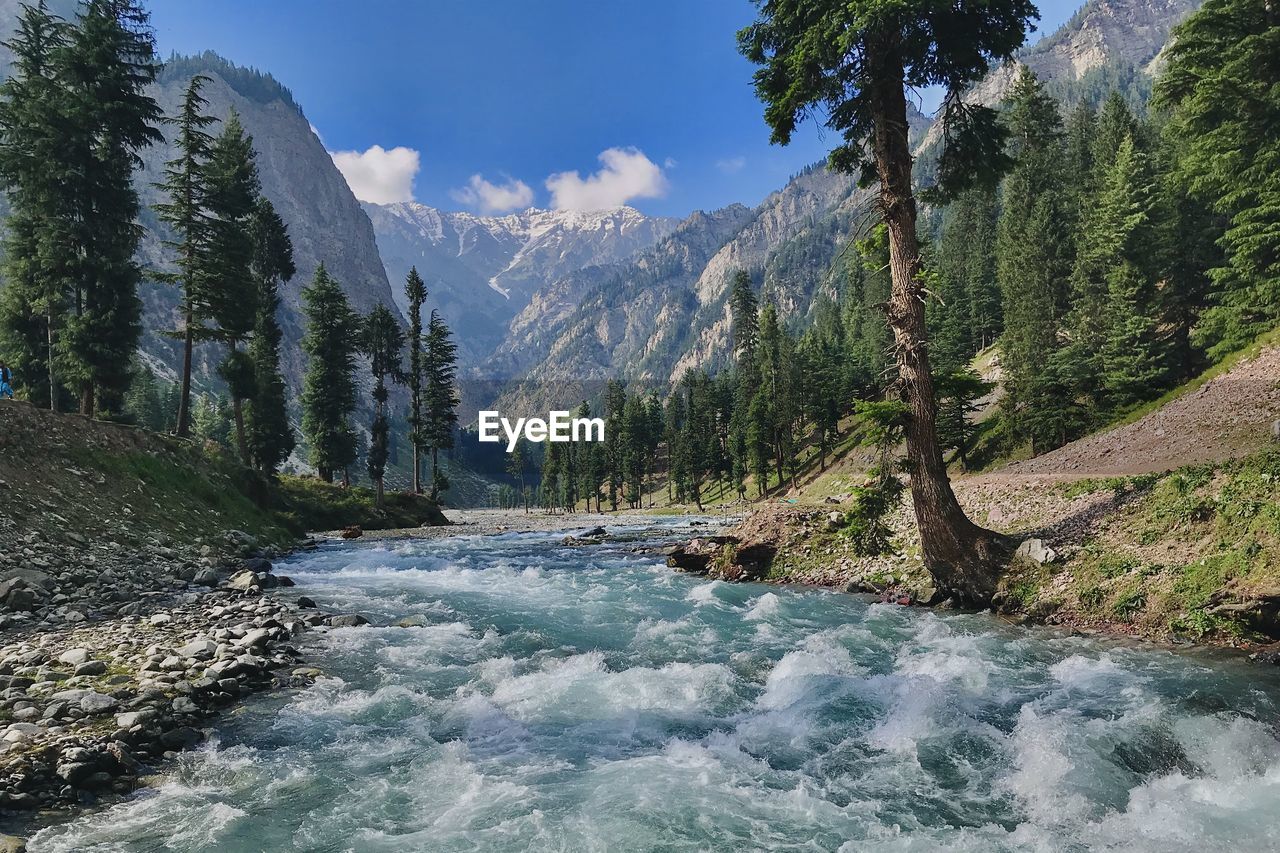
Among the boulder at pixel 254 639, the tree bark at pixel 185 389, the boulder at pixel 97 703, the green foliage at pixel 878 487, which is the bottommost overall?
the boulder at pixel 254 639

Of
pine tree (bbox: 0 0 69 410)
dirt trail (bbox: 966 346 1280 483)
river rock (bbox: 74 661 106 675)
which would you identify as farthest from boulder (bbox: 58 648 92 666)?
dirt trail (bbox: 966 346 1280 483)

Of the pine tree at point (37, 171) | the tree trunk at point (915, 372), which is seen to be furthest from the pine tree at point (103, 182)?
the tree trunk at point (915, 372)

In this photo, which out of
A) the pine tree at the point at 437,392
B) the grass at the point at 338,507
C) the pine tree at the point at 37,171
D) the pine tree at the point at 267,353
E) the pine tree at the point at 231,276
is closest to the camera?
the pine tree at the point at 37,171

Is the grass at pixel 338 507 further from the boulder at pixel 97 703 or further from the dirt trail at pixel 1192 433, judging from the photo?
the dirt trail at pixel 1192 433

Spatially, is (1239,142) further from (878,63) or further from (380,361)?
(380,361)

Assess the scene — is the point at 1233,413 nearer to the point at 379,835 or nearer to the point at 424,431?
the point at 379,835

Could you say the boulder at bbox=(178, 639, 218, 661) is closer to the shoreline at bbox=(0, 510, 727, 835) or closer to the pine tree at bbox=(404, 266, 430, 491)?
the shoreline at bbox=(0, 510, 727, 835)

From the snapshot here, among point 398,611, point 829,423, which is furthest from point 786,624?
point 829,423
